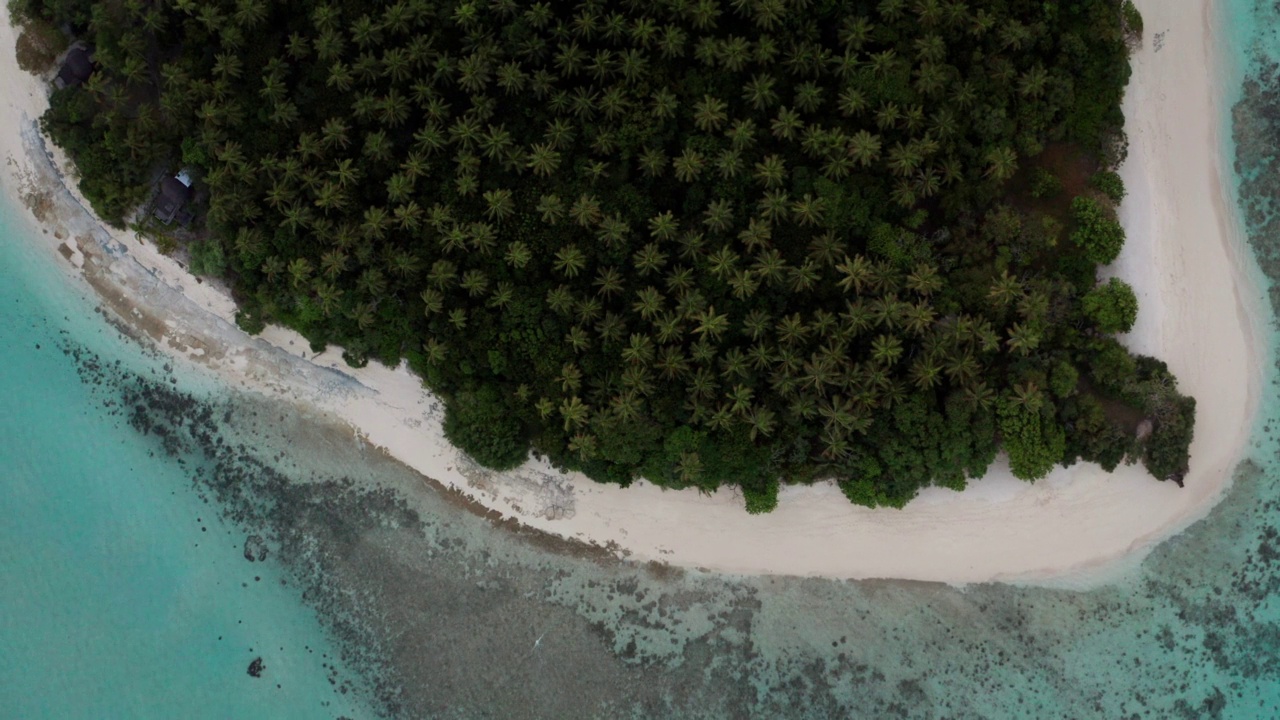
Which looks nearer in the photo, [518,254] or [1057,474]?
[518,254]

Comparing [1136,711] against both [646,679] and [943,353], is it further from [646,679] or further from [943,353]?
[646,679]

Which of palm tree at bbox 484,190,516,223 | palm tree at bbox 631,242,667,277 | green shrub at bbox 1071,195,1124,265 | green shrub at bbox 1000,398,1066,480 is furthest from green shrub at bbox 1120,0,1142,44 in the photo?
palm tree at bbox 484,190,516,223

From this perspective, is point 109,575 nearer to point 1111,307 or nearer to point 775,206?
point 775,206

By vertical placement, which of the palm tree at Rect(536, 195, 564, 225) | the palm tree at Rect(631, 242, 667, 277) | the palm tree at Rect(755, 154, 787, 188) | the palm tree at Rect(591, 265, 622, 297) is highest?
the palm tree at Rect(755, 154, 787, 188)

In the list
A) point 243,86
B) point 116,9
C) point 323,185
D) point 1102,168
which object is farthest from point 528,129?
point 1102,168

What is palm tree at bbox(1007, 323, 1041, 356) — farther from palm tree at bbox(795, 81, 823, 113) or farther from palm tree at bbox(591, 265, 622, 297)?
palm tree at bbox(591, 265, 622, 297)

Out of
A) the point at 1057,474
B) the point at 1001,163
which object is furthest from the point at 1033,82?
the point at 1057,474

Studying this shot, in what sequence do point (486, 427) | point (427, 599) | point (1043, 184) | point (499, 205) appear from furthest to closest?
point (427, 599), point (486, 427), point (1043, 184), point (499, 205)
